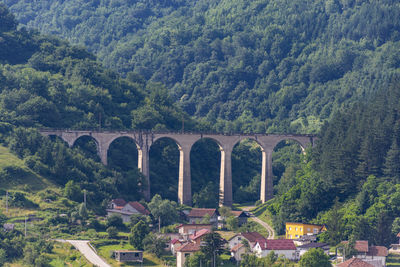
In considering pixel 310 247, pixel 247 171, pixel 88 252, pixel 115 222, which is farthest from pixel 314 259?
pixel 247 171

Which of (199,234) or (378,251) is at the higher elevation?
(199,234)

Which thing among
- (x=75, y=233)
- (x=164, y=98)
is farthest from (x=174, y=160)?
(x=75, y=233)

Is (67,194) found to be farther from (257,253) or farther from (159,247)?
(257,253)

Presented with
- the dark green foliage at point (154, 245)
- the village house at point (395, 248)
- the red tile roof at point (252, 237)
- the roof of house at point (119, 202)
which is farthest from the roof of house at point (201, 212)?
the village house at point (395, 248)

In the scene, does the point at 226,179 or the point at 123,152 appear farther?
the point at 123,152

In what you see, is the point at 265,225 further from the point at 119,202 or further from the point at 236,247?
the point at 236,247

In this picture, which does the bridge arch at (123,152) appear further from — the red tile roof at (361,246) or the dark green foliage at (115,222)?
the red tile roof at (361,246)
